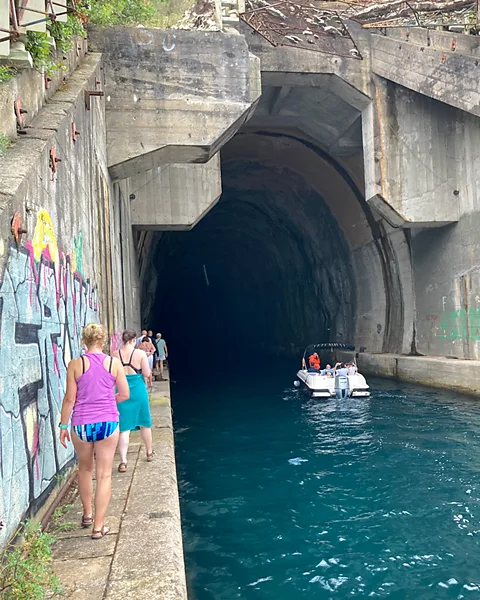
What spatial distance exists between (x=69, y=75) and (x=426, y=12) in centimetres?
1313

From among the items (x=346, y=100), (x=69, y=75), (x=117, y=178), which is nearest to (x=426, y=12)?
(x=346, y=100)

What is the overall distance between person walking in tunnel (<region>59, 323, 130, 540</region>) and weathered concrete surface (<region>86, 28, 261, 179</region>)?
26.9 ft

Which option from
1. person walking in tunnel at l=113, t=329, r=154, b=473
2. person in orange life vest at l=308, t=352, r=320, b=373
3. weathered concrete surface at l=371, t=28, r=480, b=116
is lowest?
person in orange life vest at l=308, t=352, r=320, b=373

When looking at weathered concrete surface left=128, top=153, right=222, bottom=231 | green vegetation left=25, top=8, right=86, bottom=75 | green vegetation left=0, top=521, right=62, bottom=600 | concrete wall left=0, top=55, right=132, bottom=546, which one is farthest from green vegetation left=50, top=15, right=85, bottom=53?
weathered concrete surface left=128, top=153, right=222, bottom=231

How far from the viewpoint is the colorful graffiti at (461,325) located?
16.6 meters

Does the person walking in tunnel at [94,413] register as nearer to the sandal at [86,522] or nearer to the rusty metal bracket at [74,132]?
the sandal at [86,522]

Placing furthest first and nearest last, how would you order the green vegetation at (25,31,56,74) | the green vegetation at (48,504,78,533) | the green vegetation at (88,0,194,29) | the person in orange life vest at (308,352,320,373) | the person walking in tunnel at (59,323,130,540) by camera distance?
the person in orange life vest at (308,352,320,373), the green vegetation at (88,0,194,29), the green vegetation at (25,31,56,74), the green vegetation at (48,504,78,533), the person walking in tunnel at (59,323,130,540)

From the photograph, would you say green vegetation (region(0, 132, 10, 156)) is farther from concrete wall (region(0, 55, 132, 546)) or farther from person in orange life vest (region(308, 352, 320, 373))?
person in orange life vest (region(308, 352, 320, 373))

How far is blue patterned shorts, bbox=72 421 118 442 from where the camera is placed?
13.8ft

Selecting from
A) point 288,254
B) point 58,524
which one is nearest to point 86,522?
point 58,524

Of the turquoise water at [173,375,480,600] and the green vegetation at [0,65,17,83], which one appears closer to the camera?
the green vegetation at [0,65,17,83]

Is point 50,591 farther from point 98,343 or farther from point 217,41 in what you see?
point 217,41

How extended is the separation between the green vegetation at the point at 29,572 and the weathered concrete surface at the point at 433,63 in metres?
15.5

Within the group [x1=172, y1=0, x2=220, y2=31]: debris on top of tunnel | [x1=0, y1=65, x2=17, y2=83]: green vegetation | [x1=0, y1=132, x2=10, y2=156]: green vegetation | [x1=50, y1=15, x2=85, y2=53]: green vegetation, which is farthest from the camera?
[x1=172, y1=0, x2=220, y2=31]: debris on top of tunnel
